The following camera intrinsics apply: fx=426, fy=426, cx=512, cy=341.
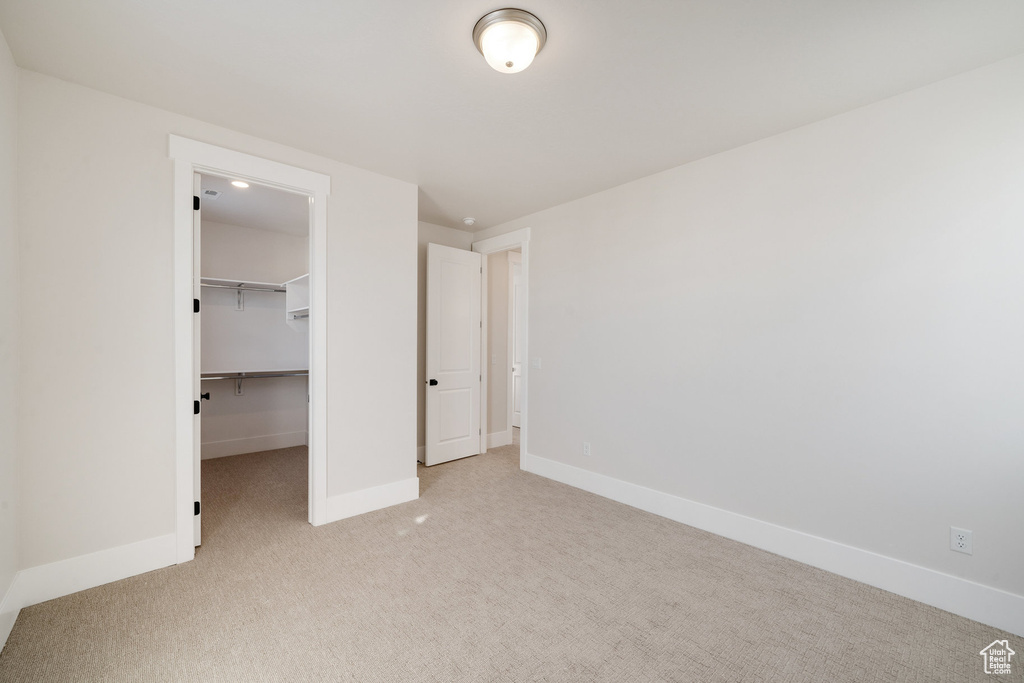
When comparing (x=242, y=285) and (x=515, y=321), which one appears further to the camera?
(x=515, y=321)

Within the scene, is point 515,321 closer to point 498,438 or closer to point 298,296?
point 498,438

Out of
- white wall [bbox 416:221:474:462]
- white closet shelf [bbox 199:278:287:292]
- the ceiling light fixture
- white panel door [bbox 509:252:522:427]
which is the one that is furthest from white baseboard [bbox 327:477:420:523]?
the ceiling light fixture

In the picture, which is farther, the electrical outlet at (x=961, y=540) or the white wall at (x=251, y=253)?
the white wall at (x=251, y=253)

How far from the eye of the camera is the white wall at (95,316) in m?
2.15

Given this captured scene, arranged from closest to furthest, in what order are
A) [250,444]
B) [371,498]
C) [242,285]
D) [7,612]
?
[7,612], [371,498], [242,285], [250,444]

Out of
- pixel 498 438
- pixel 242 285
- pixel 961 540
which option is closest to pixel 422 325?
pixel 498 438

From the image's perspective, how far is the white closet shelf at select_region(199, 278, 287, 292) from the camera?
466cm

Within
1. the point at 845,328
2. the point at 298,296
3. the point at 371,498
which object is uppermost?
the point at 298,296

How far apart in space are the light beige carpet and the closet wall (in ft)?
7.46

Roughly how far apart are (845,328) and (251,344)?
226 inches

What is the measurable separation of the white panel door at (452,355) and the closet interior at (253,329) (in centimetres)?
149

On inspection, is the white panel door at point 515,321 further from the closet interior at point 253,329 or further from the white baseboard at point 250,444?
the white baseboard at point 250,444

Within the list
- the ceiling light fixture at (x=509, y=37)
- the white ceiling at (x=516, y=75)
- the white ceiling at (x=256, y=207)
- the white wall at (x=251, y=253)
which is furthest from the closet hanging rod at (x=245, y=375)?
the ceiling light fixture at (x=509, y=37)

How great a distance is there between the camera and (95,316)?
2.30 meters
